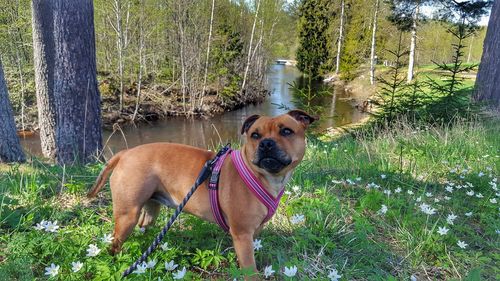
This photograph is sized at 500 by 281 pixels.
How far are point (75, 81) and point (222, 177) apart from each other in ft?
15.2

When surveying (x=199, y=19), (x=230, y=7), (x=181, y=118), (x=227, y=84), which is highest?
(x=230, y=7)

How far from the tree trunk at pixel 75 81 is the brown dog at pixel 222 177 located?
11.8 ft

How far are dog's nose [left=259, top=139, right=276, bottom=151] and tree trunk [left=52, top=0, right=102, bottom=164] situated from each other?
169 inches

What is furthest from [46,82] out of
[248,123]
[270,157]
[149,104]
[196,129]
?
[149,104]

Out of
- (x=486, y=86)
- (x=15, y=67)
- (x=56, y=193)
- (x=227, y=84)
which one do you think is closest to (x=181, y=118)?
(x=227, y=84)

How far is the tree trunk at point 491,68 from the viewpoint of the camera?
938 centimetres

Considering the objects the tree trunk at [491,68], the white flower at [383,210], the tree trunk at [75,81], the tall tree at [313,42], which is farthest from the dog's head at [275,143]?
the tree trunk at [491,68]

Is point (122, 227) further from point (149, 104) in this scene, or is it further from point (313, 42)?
point (149, 104)

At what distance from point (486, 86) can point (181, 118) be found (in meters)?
17.6

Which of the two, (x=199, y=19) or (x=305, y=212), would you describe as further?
(x=199, y=19)

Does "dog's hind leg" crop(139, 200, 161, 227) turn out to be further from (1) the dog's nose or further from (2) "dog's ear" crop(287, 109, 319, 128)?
(2) "dog's ear" crop(287, 109, 319, 128)

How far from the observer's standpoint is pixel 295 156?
8.24ft

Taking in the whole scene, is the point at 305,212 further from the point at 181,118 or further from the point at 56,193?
the point at 181,118

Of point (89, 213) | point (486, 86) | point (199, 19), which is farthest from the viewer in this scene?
point (199, 19)
